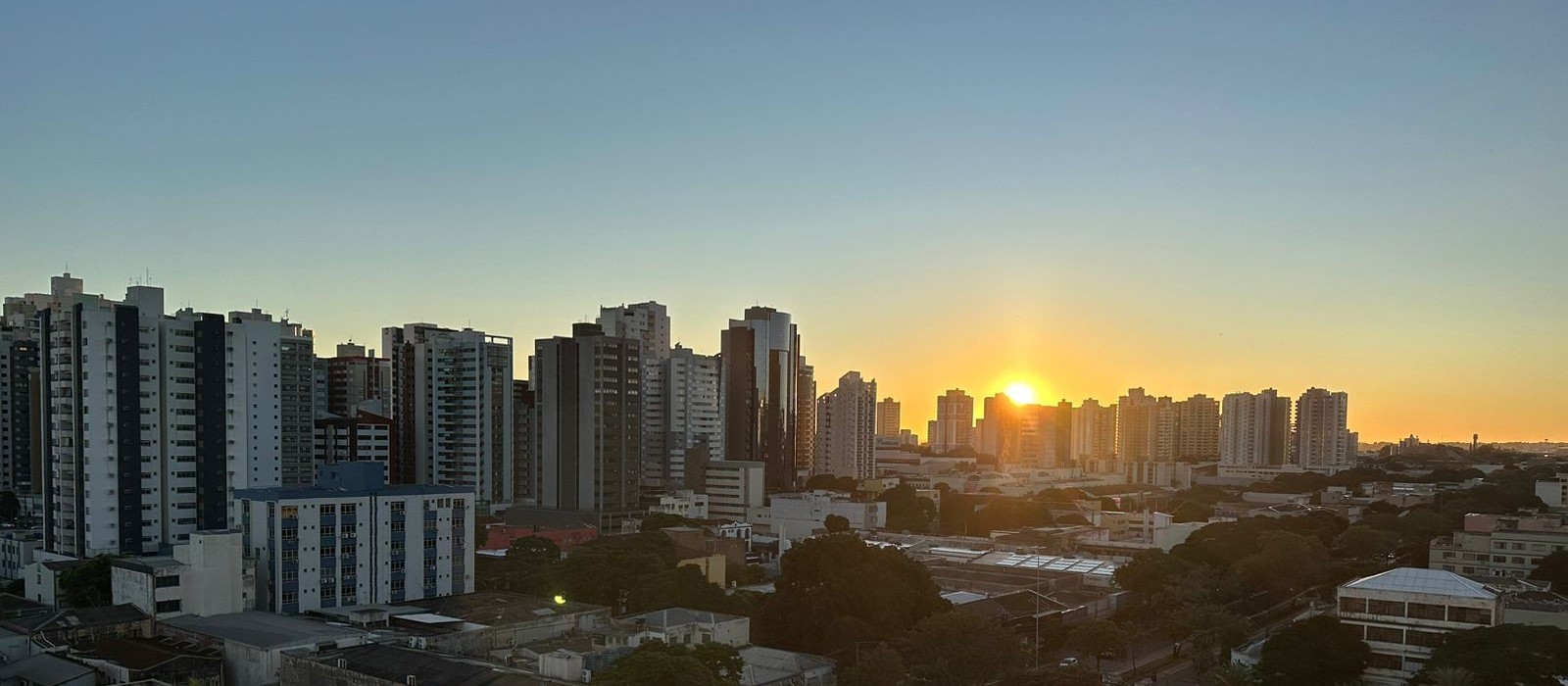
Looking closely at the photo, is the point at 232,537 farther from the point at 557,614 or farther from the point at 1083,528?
the point at 1083,528

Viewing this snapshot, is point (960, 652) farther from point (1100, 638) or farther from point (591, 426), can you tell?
point (591, 426)

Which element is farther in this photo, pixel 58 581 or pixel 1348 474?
pixel 1348 474

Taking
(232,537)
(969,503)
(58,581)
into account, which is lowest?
(969,503)

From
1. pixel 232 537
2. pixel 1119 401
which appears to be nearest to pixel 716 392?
pixel 232 537

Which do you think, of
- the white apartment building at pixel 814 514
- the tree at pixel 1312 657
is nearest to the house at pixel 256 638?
the tree at pixel 1312 657

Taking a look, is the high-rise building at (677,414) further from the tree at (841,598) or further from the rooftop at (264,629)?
the rooftop at (264,629)

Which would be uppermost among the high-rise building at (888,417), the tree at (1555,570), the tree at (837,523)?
the tree at (1555,570)
